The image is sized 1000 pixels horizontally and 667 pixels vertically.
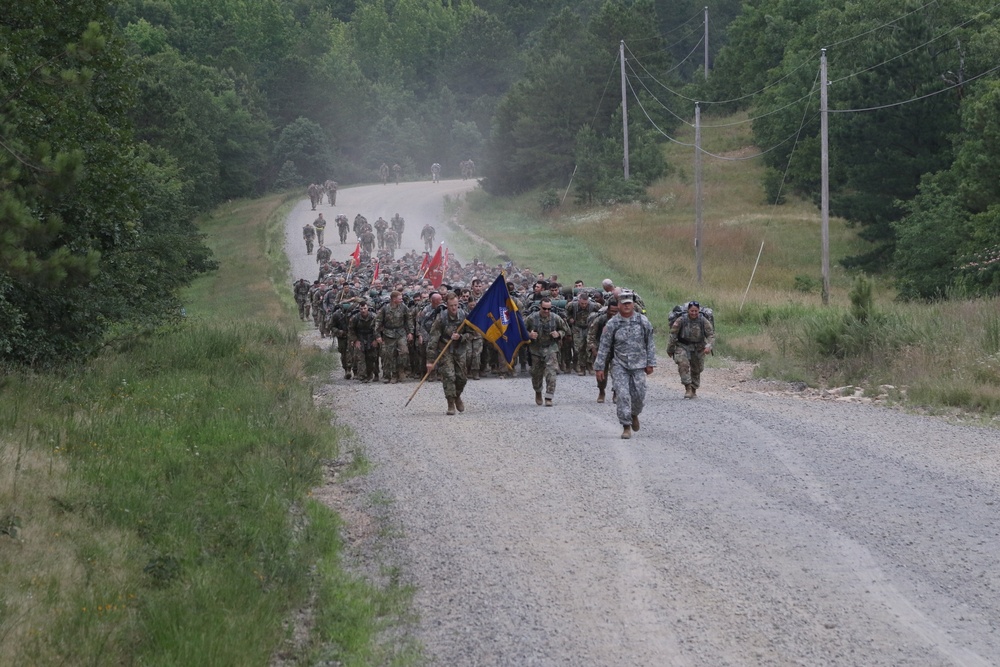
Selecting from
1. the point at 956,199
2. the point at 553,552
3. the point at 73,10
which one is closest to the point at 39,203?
the point at 73,10

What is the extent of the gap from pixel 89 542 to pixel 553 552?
12.5 ft

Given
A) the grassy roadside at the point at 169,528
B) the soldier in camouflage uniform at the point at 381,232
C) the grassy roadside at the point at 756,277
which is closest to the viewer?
the grassy roadside at the point at 169,528

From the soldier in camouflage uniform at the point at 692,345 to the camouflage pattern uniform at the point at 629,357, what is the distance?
434 centimetres

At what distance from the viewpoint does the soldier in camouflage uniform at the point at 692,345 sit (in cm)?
2086

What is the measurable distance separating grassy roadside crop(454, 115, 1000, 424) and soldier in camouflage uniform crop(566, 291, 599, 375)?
135 inches

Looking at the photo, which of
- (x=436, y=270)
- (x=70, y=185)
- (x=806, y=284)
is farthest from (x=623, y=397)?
(x=806, y=284)

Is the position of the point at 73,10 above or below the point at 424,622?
above

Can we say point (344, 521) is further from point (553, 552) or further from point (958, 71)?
point (958, 71)

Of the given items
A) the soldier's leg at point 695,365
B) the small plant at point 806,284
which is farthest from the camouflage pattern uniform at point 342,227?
the soldier's leg at point 695,365

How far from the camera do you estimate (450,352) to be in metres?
19.6

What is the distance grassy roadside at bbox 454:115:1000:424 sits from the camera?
2106 cm

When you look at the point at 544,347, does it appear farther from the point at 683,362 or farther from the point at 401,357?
the point at 401,357

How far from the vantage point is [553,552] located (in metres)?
10.4

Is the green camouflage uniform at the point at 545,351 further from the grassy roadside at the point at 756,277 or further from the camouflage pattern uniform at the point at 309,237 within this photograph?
the camouflage pattern uniform at the point at 309,237
